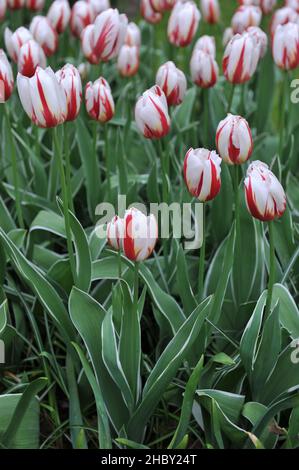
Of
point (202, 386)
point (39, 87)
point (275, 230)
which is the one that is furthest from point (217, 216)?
point (39, 87)

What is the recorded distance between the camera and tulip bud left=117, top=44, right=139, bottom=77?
7.66 feet

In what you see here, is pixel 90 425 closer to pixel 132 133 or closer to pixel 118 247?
pixel 118 247

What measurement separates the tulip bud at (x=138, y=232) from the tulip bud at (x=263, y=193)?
0.63 feet

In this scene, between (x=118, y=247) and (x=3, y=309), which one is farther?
(x=3, y=309)

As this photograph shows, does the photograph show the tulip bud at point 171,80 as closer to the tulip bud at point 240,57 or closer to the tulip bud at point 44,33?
the tulip bud at point 240,57

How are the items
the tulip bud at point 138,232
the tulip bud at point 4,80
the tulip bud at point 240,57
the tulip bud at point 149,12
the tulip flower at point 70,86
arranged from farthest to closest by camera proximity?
the tulip bud at point 149,12 < the tulip bud at point 240,57 < the tulip bud at point 4,80 < the tulip flower at point 70,86 < the tulip bud at point 138,232

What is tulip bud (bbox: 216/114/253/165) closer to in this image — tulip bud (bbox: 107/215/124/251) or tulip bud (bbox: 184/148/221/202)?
tulip bud (bbox: 184/148/221/202)

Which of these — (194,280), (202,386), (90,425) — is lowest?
(90,425)

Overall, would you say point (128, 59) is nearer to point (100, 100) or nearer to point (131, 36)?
point (131, 36)

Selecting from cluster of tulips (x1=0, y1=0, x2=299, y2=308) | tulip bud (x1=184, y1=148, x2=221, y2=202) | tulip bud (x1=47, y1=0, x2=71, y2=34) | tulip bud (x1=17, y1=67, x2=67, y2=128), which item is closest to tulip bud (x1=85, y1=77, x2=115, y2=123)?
cluster of tulips (x1=0, y1=0, x2=299, y2=308)

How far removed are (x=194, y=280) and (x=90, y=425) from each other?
45cm

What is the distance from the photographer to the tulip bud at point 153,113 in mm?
1616

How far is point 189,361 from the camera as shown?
5.71 ft

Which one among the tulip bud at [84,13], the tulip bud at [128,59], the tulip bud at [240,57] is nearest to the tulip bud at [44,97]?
the tulip bud at [240,57]
